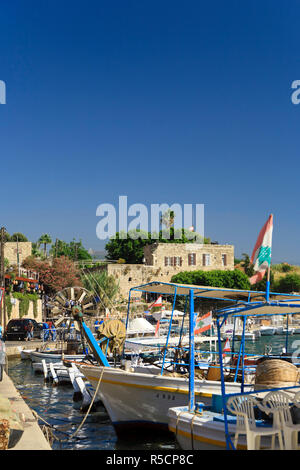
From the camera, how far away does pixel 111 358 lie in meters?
20.2

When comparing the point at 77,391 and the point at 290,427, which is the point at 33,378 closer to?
the point at 77,391

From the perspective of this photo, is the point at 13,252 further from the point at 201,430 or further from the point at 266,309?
the point at 266,309

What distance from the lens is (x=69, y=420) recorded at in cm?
1578

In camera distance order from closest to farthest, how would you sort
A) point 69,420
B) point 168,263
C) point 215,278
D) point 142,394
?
1. point 142,394
2. point 69,420
3. point 215,278
4. point 168,263

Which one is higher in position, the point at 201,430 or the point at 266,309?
the point at 266,309

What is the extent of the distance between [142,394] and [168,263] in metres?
60.6

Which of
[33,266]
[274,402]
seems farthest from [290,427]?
[33,266]

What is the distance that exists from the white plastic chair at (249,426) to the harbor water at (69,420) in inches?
160

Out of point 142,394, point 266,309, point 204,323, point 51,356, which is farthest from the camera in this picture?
point 51,356

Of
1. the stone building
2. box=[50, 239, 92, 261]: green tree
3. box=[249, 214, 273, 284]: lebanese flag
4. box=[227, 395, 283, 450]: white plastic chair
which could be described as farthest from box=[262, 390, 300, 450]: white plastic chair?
box=[50, 239, 92, 261]: green tree

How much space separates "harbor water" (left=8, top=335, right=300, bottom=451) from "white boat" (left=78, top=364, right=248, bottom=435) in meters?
0.49

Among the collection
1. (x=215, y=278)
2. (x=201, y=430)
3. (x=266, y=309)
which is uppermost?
(x=266, y=309)

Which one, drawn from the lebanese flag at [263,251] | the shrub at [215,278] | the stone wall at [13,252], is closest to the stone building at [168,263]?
the shrub at [215,278]

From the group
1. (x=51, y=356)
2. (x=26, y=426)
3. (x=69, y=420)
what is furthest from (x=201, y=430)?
(x=51, y=356)
